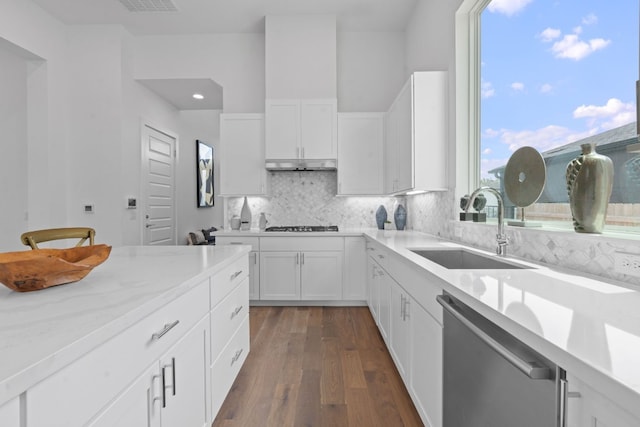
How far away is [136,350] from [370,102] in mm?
3894

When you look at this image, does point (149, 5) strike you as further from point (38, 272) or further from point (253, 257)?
point (38, 272)

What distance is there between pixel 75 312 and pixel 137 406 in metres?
0.33

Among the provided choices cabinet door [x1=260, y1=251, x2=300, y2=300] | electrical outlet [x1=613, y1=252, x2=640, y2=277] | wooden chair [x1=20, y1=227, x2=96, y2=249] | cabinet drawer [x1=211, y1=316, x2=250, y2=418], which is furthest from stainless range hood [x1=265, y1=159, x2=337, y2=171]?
electrical outlet [x1=613, y1=252, x2=640, y2=277]

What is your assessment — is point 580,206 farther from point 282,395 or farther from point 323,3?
point 323,3

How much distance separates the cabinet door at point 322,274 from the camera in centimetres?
363

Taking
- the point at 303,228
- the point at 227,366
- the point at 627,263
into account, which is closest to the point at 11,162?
the point at 303,228

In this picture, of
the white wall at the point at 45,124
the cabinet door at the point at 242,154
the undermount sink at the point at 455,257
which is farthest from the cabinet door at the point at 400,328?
the white wall at the point at 45,124

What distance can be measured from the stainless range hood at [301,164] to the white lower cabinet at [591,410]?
3.30 metres

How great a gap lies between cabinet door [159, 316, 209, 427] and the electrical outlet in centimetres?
159

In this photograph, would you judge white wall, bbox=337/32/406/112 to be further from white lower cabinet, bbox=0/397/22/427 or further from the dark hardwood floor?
white lower cabinet, bbox=0/397/22/427

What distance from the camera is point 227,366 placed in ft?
5.98

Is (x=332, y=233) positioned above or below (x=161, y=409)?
above

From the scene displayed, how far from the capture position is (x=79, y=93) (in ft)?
12.9

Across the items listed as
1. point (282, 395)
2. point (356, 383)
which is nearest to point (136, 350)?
point (282, 395)
